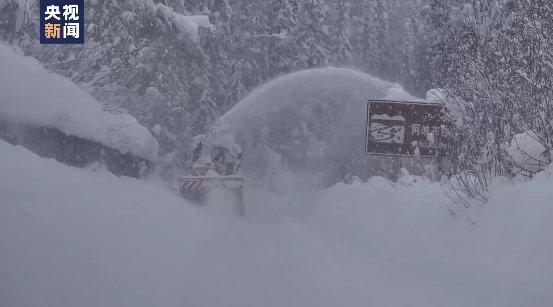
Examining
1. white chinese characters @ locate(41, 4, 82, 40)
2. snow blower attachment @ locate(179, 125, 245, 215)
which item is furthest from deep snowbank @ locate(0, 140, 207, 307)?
white chinese characters @ locate(41, 4, 82, 40)

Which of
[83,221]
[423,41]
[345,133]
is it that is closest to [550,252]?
[83,221]

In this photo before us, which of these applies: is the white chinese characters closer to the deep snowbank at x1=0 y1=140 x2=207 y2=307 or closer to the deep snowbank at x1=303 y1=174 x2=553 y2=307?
the deep snowbank at x1=0 y1=140 x2=207 y2=307

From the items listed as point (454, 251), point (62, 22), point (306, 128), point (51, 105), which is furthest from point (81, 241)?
point (306, 128)

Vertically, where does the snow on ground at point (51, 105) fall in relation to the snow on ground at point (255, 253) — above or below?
above

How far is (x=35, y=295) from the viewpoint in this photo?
18.3 feet

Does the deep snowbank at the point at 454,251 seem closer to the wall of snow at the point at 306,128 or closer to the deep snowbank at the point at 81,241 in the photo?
the deep snowbank at the point at 81,241

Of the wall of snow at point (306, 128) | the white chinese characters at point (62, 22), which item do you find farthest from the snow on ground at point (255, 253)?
the wall of snow at point (306, 128)

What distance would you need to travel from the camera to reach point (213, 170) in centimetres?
1633

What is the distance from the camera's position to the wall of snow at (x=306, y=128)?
1232 inches

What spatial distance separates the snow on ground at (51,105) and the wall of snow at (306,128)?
13499 millimetres

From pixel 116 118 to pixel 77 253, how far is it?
9.95 meters

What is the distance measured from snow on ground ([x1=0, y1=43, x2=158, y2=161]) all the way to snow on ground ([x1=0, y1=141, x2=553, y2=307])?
1159 millimetres

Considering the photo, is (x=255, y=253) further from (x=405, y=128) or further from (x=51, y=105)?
(x=51, y=105)

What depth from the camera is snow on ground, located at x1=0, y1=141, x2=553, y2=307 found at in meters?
6.30
